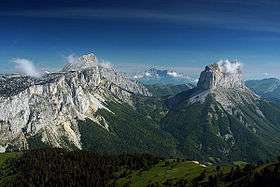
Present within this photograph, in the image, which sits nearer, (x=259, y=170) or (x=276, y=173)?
(x=276, y=173)

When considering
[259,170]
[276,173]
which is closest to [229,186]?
[259,170]

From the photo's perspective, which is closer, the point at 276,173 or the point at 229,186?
the point at 276,173

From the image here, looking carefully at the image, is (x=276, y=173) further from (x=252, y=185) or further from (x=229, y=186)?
(x=229, y=186)

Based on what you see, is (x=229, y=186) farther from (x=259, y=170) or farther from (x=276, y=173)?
(x=276, y=173)

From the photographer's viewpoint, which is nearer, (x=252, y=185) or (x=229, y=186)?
(x=252, y=185)

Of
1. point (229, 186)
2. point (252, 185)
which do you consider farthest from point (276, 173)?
point (229, 186)
